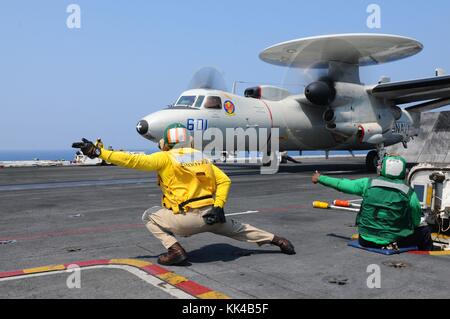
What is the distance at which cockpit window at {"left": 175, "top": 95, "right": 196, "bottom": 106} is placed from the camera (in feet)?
59.3

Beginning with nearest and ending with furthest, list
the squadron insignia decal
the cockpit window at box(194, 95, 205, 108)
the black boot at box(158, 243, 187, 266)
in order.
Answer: the black boot at box(158, 243, 187, 266) < the cockpit window at box(194, 95, 205, 108) < the squadron insignia decal

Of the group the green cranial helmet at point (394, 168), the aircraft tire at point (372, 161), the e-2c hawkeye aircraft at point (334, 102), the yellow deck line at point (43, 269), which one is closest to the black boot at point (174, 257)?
the yellow deck line at point (43, 269)

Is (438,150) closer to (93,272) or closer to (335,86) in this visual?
(335,86)

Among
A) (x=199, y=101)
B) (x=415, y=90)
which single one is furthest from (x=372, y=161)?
(x=199, y=101)

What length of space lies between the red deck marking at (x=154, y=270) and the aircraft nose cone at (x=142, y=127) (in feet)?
38.8

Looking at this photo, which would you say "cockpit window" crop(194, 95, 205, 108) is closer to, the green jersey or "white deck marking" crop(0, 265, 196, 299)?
the green jersey

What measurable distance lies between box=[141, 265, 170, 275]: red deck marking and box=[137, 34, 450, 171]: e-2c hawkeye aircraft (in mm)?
13059

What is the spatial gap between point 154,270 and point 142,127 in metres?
12.1

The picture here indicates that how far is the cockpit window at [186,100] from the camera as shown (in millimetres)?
18062

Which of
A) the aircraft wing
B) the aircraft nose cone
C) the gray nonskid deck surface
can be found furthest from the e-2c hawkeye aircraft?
the gray nonskid deck surface

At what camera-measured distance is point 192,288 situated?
13.9 feet

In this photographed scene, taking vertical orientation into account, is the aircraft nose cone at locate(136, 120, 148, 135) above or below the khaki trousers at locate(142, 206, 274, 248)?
above

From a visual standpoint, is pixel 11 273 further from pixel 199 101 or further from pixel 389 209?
pixel 199 101

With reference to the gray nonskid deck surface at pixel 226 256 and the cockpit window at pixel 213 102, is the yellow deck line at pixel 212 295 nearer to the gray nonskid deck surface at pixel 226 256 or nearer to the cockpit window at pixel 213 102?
the gray nonskid deck surface at pixel 226 256
